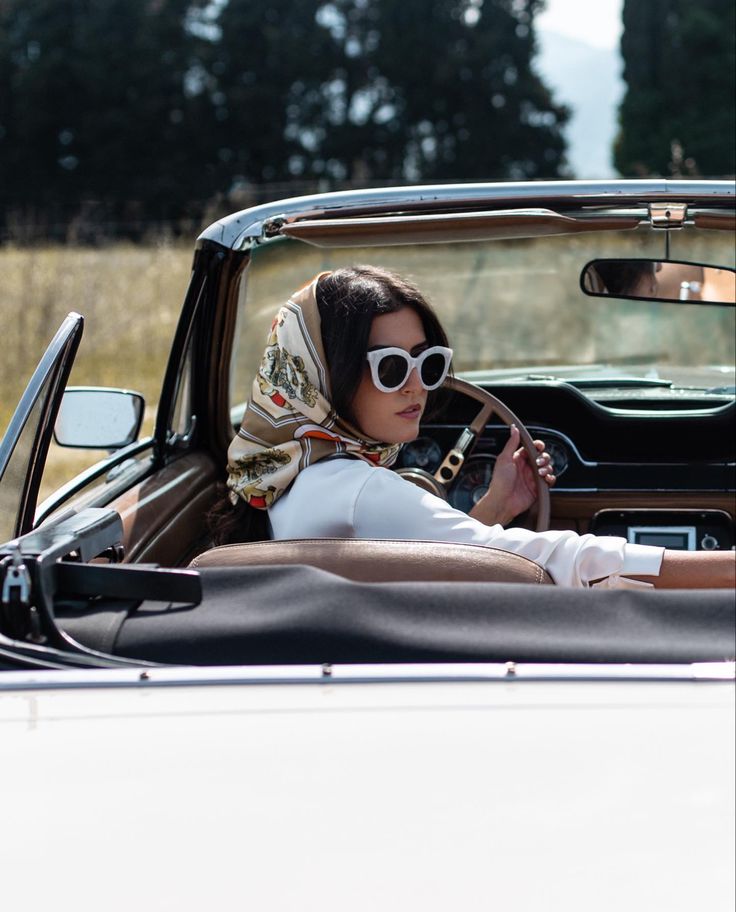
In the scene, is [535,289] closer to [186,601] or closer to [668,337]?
[668,337]

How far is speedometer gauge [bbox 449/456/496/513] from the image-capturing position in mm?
3602

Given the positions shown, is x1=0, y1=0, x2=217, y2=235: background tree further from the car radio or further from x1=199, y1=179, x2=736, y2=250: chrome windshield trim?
x1=199, y1=179, x2=736, y2=250: chrome windshield trim

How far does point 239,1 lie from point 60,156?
382 inches

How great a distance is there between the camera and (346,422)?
2359mm

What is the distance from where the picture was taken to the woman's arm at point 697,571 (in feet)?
6.40

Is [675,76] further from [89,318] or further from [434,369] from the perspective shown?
[434,369]

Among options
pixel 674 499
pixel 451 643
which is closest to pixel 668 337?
pixel 674 499

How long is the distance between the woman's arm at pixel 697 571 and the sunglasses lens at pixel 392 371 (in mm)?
635

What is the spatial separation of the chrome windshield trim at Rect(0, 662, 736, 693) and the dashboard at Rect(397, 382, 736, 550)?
7.02ft

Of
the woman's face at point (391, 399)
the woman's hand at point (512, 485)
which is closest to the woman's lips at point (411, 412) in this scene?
the woman's face at point (391, 399)

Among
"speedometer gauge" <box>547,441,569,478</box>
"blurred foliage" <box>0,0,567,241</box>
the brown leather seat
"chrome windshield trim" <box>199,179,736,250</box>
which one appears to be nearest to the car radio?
"speedometer gauge" <box>547,441,569,478</box>

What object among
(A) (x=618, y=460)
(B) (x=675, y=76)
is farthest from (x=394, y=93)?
(A) (x=618, y=460)

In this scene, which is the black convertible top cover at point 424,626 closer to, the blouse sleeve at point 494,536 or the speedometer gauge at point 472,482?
the blouse sleeve at point 494,536

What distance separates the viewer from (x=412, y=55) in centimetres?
4675
